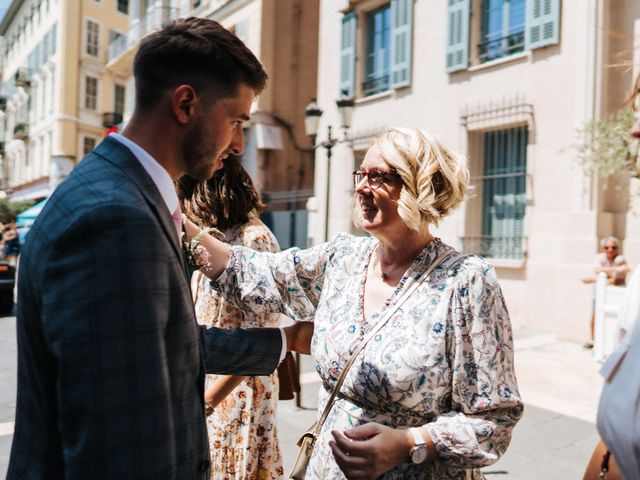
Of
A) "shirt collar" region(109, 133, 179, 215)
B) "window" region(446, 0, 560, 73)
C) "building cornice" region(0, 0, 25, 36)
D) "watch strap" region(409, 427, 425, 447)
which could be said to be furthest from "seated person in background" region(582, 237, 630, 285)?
"building cornice" region(0, 0, 25, 36)

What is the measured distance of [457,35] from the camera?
12312 mm

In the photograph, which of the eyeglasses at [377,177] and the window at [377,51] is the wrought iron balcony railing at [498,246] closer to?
the window at [377,51]

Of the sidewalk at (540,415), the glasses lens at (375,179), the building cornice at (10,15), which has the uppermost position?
the building cornice at (10,15)

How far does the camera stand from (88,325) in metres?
1.08

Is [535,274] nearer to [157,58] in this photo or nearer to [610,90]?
[610,90]

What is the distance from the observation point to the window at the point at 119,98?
33.8 metres

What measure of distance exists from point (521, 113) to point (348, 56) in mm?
5594

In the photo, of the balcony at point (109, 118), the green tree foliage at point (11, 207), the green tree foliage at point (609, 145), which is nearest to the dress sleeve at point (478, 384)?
the green tree foliage at point (609, 145)

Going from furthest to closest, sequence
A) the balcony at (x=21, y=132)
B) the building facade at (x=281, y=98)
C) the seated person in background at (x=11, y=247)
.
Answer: the balcony at (x=21, y=132) → the building facade at (x=281, y=98) → the seated person in background at (x=11, y=247)

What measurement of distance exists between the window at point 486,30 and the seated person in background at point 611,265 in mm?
3968

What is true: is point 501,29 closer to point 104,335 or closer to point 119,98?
point 104,335

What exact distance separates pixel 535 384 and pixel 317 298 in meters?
5.39

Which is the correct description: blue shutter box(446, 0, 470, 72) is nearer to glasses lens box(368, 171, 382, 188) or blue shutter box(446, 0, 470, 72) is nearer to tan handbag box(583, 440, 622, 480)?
glasses lens box(368, 171, 382, 188)

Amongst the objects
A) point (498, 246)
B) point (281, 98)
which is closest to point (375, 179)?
point (498, 246)
